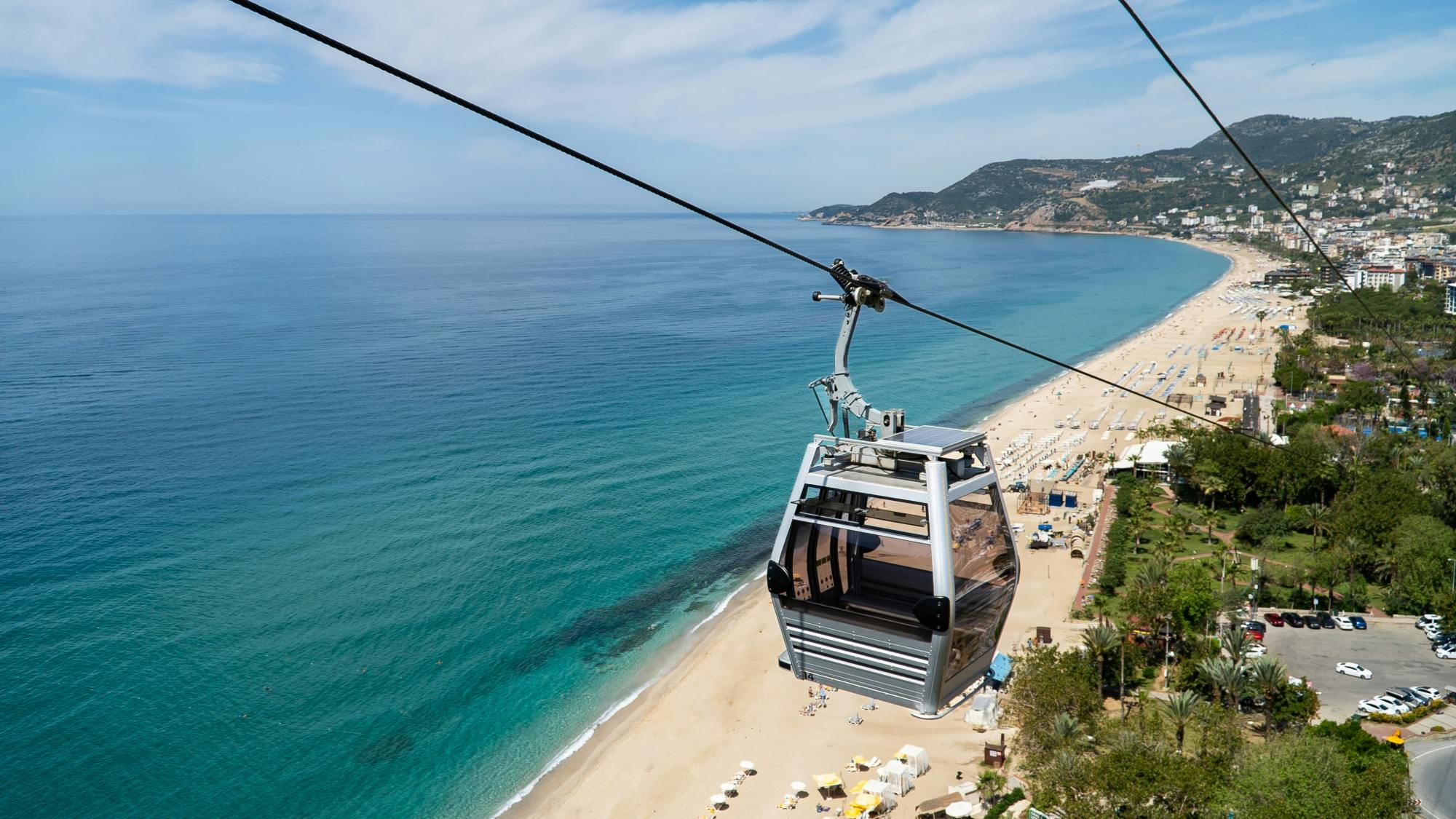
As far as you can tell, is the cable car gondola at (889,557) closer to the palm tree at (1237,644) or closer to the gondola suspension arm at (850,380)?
the gondola suspension arm at (850,380)

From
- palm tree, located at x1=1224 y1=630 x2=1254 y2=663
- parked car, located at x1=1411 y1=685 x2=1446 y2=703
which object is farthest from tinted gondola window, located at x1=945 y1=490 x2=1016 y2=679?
parked car, located at x1=1411 y1=685 x2=1446 y2=703

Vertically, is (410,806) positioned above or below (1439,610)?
below

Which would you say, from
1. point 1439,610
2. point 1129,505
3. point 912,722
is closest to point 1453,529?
point 1439,610

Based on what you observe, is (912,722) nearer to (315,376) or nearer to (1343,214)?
(315,376)

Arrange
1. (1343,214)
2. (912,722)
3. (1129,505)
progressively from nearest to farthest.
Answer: (912,722) → (1129,505) → (1343,214)

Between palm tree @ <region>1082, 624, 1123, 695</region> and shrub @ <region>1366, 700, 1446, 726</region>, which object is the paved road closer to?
shrub @ <region>1366, 700, 1446, 726</region>

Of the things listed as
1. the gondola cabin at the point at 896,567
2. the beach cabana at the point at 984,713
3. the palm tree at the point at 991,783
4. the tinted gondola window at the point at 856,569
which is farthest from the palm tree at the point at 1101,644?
the tinted gondola window at the point at 856,569
